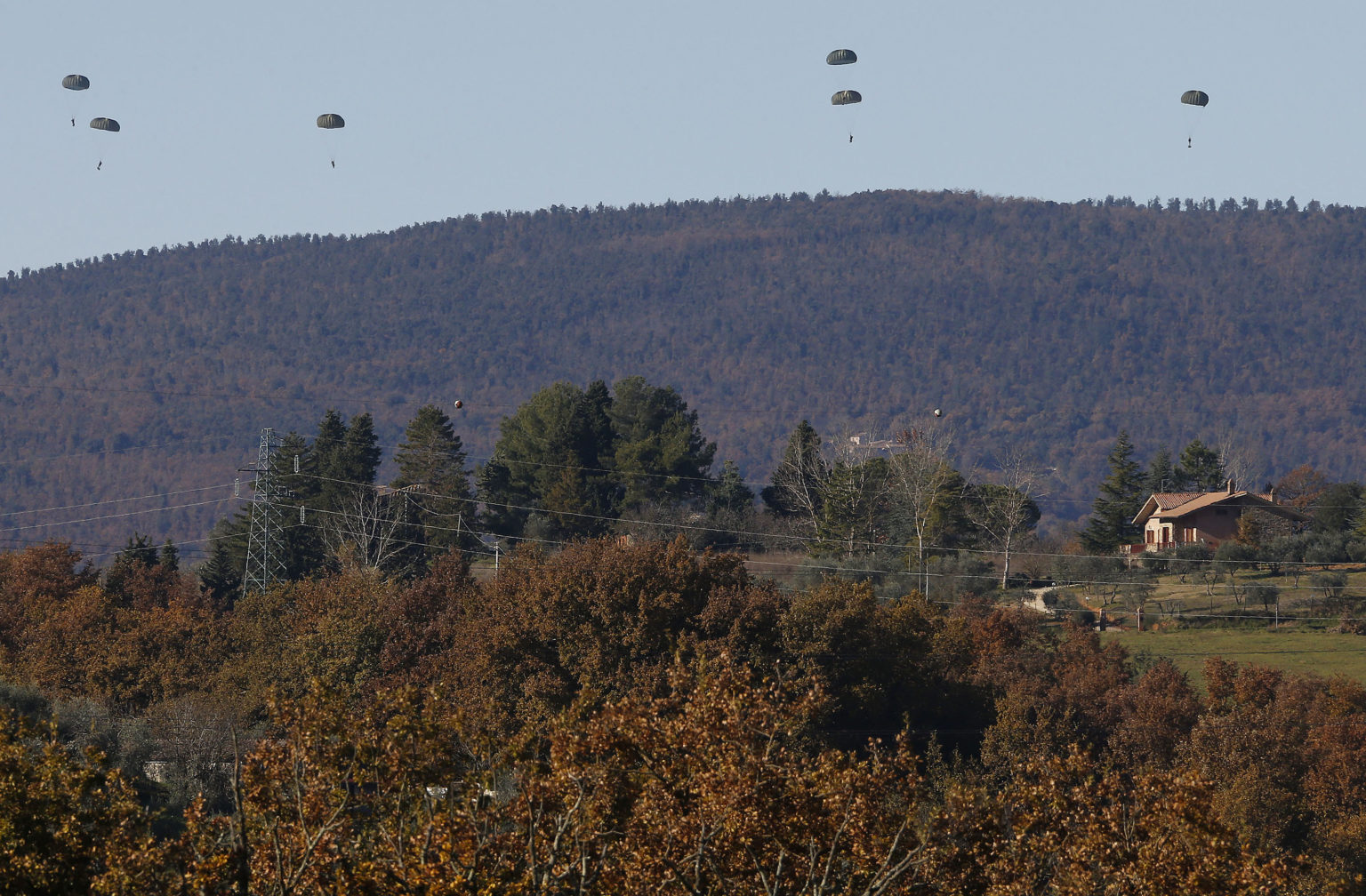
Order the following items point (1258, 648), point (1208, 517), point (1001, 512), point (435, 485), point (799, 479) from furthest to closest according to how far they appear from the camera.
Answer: point (799, 479) < point (1208, 517) < point (1001, 512) < point (435, 485) < point (1258, 648)

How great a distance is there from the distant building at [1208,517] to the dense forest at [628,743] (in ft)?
124

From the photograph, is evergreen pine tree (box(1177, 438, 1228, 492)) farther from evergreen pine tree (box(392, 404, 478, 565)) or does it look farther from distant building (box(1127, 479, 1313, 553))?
evergreen pine tree (box(392, 404, 478, 565))

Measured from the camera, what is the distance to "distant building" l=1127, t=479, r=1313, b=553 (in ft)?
394

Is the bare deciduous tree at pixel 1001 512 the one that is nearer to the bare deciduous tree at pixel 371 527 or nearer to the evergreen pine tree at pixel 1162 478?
the evergreen pine tree at pixel 1162 478

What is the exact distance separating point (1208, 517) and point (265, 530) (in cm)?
7097

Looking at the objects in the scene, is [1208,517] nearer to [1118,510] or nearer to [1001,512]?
[1118,510]

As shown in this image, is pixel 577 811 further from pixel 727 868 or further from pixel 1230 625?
pixel 1230 625

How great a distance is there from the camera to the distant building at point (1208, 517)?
394 feet

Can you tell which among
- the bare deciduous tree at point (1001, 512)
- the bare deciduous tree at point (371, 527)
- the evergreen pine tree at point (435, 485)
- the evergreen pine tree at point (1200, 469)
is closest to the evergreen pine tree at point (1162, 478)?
the evergreen pine tree at point (1200, 469)

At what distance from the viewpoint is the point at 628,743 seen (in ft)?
66.2

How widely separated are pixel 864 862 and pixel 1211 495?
113 meters

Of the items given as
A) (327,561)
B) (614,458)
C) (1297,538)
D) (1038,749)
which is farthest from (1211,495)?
(1038,749)

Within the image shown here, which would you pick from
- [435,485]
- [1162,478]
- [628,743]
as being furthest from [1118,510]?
[628,743]

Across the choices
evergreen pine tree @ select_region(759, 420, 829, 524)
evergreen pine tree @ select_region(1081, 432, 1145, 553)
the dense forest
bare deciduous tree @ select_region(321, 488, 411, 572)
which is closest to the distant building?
evergreen pine tree @ select_region(1081, 432, 1145, 553)
